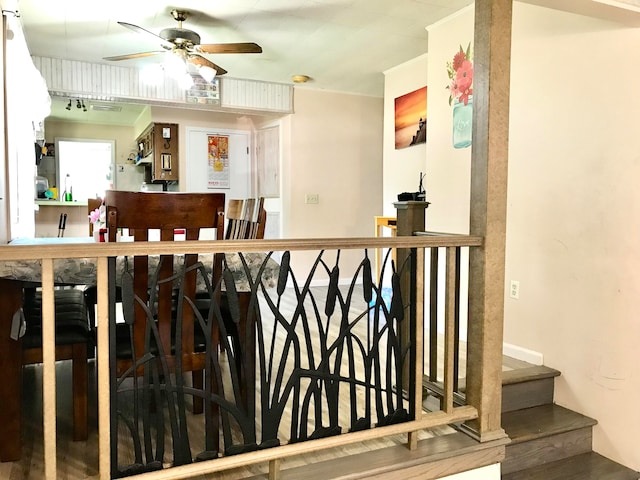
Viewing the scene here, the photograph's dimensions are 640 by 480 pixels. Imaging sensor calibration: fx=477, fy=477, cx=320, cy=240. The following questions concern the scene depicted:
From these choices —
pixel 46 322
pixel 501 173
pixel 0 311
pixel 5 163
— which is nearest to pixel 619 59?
pixel 501 173

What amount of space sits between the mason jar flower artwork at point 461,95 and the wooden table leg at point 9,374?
2714 mm

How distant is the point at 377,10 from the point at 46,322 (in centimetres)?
291

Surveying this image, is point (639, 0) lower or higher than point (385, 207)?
higher

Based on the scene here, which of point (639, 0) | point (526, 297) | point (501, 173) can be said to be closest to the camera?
point (501, 173)

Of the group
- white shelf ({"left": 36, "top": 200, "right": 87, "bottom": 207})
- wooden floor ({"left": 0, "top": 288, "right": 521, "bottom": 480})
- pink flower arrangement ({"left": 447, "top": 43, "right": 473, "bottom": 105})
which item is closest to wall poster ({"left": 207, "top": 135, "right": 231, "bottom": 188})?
white shelf ({"left": 36, "top": 200, "right": 87, "bottom": 207})

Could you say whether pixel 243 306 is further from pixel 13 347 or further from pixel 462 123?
pixel 462 123

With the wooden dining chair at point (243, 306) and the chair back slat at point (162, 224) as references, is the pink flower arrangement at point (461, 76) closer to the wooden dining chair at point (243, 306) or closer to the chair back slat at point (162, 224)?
the wooden dining chair at point (243, 306)

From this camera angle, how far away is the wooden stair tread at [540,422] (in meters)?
2.25

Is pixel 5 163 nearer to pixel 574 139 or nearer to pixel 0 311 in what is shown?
pixel 0 311

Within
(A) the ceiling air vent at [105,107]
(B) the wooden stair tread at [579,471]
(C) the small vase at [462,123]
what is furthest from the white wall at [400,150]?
(A) the ceiling air vent at [105,107]

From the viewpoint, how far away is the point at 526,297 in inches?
109

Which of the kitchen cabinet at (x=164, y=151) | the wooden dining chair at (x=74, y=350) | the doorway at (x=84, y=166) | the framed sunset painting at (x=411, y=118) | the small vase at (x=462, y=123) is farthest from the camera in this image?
the doorway at (x=84, y=166)

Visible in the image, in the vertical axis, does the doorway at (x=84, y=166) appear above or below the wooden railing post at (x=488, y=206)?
above

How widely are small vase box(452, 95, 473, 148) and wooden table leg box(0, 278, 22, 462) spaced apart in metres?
2.70
